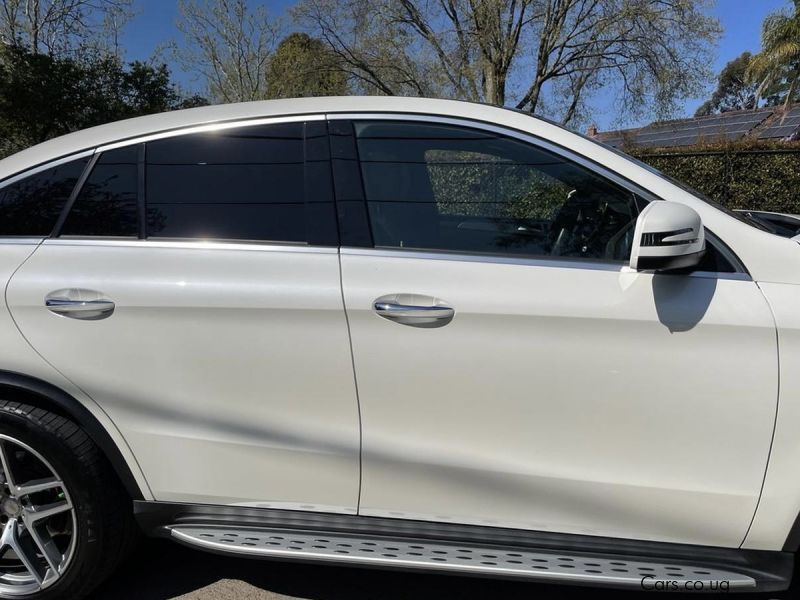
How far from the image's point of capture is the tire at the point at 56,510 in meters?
2.04

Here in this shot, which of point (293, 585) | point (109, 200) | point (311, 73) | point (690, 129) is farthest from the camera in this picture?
point (690, 129)

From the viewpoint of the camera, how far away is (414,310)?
5.96 ft

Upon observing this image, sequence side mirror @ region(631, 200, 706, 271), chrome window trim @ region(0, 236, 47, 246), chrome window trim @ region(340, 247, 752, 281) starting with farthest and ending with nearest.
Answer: chrome window trim @ region(0, 236, 47, 246)
chrome window trim @ region(340, 247, 752, 281)
side mirror @ region(631, 200, 706, 271)

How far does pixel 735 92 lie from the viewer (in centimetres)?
5544

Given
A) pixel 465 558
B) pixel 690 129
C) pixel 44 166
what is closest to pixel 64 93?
pixel 44 166

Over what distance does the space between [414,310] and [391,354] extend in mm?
155

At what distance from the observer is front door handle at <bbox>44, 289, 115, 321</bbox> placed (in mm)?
1943

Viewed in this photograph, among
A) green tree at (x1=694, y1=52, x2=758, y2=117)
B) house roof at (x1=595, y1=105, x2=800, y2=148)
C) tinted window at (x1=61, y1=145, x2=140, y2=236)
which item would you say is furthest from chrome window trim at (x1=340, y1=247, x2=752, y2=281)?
green tree at (x1=694, y1=52, x2=758, y2=117)

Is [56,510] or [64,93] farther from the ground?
[64,93]

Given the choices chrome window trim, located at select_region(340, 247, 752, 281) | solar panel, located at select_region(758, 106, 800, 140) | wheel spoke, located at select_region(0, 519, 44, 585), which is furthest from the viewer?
solar panel, located at select_region(758, 106, 800, 140)

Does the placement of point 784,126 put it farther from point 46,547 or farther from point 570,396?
point 46,547

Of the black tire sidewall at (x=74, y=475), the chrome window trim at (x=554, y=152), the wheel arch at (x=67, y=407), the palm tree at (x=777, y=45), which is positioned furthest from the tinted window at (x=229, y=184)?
the palm tree at (x=777, y=45)

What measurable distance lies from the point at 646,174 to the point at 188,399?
168 cm

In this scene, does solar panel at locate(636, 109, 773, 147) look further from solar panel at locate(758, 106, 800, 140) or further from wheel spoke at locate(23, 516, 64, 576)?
wheel spoke at locate(23, 516, 64, 576)
